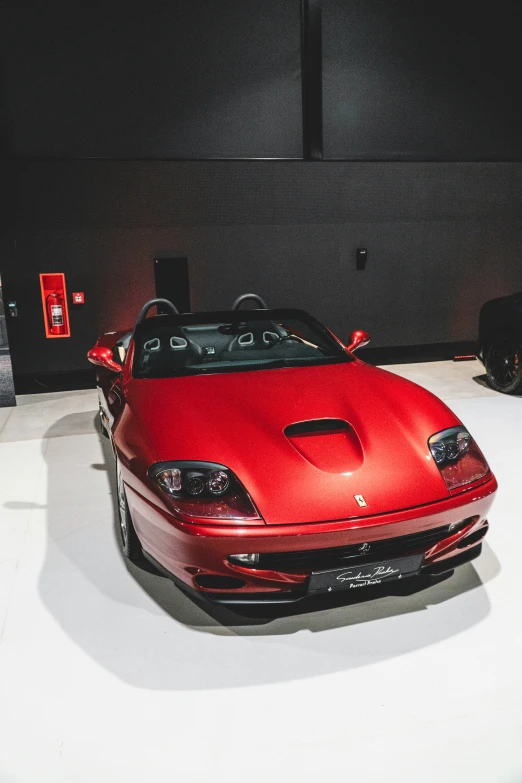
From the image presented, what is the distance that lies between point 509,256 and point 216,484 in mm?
7813

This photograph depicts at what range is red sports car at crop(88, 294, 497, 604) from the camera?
81.4 inches

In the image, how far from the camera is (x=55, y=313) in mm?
7051

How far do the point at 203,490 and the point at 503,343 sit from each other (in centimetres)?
490

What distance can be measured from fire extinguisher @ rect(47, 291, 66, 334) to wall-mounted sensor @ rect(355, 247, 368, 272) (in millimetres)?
3941

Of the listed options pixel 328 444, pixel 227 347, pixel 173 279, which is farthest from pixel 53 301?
pixel 328 444

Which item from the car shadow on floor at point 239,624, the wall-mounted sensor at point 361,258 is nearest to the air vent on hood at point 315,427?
the car shadow on floor at point 239,624

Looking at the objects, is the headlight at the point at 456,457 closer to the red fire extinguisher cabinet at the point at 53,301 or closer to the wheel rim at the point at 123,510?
the wheel rim at the point at 123,510

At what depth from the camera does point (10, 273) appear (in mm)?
6918

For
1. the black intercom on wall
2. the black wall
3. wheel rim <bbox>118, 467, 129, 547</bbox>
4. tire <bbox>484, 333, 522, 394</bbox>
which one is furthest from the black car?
wheel rim <bbox>118, 467, 129, 547</bbox>

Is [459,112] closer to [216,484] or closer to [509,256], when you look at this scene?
[509,256]

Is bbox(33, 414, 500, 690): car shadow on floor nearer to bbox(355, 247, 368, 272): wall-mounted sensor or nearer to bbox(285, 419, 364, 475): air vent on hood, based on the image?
bbox(285, 419, 364, 475): air vent on hood

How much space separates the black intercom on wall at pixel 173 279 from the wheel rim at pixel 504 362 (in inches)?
150

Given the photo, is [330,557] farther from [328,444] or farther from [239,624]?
[239,624]

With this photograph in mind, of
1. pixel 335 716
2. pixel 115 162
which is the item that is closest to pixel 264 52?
pixel 115 162
